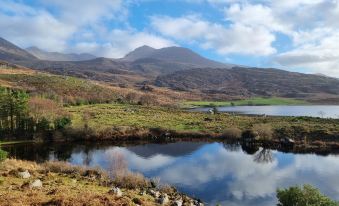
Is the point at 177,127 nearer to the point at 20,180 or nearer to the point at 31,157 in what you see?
the point at 31,157

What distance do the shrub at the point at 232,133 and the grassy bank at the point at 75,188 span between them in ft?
178

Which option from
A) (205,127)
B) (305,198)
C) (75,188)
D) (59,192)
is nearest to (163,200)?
(75,188)

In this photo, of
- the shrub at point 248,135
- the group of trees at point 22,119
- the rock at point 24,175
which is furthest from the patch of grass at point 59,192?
the shrub at point 248,135

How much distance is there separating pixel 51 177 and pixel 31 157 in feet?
120

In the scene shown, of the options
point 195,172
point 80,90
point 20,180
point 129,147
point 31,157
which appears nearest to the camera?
point 20,180

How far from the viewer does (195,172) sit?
6569 centimetres

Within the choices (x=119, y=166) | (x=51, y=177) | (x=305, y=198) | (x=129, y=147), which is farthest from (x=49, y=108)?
(x=305, y=198)

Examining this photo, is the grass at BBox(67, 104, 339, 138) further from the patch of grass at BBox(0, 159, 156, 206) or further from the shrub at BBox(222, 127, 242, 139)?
the patch of grass at BBox(0, 159, 156, 206)

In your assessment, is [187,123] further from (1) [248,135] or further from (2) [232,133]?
(1) [248,135]

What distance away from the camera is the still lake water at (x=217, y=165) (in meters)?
54.2

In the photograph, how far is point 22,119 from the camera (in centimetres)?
9781

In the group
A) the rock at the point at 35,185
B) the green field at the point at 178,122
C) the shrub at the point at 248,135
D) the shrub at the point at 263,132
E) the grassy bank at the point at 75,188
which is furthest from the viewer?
the green field at the point at 178,122

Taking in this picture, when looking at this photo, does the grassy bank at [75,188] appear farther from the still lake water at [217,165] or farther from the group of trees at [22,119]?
the group of trees at [22,119]

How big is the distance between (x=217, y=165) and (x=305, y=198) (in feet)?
124
